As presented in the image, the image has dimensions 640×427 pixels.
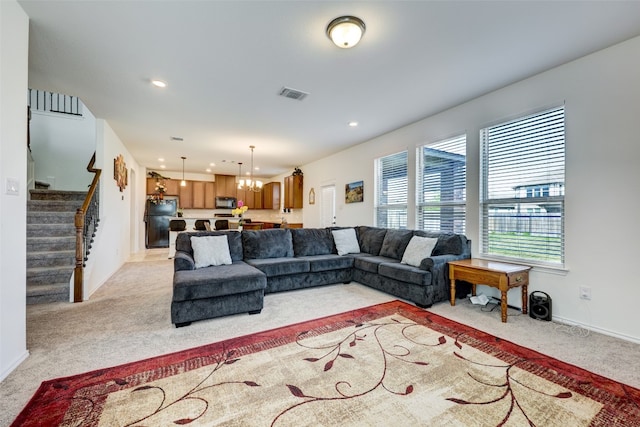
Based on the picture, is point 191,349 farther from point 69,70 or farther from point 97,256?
point 69,70

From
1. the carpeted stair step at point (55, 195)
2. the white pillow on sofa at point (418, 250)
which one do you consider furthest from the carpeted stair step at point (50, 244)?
the white pillow on sofa at point (418, 250)

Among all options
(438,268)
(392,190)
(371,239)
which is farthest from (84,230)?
(392,190)

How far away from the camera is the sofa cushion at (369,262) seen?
3.94 meters

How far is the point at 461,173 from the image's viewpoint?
Answer: 3.92m

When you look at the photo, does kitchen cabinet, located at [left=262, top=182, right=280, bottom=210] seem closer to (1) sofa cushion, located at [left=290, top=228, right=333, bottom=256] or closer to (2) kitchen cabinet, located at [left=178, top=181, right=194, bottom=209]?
(2) kitchen cabinet, located at [left=178, top=181, right=194, bottom=209]

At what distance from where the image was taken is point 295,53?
8.58ft

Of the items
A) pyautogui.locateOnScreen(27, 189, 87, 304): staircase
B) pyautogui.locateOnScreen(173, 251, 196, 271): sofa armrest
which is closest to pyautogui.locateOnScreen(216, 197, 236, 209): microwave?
pyautogui.locateOnScreen(27, 189, 87, 304): staircase

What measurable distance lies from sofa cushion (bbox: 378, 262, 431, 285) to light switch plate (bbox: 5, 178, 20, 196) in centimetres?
371

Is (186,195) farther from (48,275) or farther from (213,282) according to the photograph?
(213,282)

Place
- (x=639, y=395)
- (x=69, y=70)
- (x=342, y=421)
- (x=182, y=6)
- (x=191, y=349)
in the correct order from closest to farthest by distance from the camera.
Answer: (x=342, y=421)
(x=639, y=395)
(x=182, y=6)
(x=191, y=349)
(x=69, y=70)

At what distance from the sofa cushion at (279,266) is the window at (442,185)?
212cm

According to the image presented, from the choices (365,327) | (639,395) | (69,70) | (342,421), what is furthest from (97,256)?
(639,395)

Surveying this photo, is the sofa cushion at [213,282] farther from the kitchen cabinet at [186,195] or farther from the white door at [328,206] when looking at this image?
the kitchen cabinet at [186,195]

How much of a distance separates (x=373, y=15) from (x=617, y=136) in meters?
2.57
